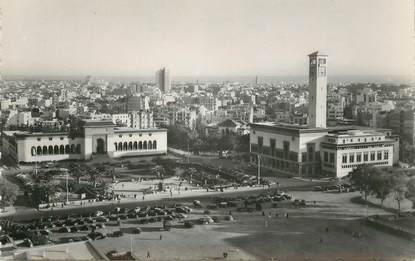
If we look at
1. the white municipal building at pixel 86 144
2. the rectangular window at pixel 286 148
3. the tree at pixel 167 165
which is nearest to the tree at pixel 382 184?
the rectangular window at pixel 286 148

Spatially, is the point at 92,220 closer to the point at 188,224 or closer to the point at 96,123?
the point at 188,224

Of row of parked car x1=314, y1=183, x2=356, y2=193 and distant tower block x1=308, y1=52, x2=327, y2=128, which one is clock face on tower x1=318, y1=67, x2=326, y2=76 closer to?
distant tower block x1=308, y1=52, x2=327, y2=128

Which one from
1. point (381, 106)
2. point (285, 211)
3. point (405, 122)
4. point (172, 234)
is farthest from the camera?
point (381, 106)

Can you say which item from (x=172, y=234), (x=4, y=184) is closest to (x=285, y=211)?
(x=172, y=234)

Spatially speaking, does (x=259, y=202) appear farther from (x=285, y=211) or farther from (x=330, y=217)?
(x=330, y=217)

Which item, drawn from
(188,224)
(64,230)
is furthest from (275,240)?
(64,230)

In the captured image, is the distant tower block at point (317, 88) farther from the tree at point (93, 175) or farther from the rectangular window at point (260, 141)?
the tree at point (93, 175)

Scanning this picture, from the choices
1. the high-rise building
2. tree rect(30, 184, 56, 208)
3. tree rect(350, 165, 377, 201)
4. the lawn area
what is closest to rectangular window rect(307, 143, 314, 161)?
tree rect(350, 165, 377, 201)
